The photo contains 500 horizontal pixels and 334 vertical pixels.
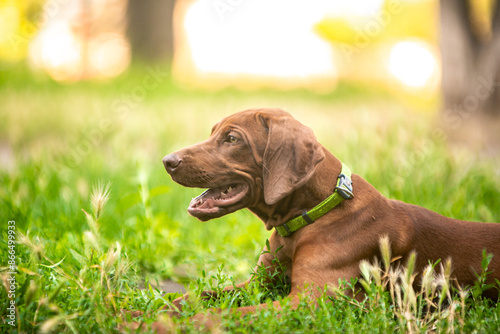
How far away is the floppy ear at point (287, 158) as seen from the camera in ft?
9.25

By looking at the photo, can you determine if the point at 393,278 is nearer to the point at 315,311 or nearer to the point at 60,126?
the point at 315,311

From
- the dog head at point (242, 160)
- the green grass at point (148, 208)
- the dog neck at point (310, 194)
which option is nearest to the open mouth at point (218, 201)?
the dog head at point (242, 160)

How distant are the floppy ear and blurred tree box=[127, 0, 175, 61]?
14.0m

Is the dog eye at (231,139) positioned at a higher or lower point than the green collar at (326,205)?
higher

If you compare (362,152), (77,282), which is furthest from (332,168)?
(362,152)

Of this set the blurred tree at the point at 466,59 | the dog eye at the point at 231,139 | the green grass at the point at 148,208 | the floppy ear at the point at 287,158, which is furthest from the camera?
the blurred tree at the point at 466,59

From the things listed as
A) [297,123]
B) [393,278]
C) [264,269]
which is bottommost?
[264,269]

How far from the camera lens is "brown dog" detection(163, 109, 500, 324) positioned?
2834mm

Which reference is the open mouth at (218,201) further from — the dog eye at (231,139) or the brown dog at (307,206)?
the dog eye at (231,139)

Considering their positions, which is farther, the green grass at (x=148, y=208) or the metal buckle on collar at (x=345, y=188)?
the metal buckle on collar at (x=345, y=188)

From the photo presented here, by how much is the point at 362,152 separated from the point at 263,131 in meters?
3.19

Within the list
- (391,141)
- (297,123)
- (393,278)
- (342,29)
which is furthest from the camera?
(342,29)

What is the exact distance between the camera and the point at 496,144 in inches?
310

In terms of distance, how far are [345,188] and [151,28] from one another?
584 inches
